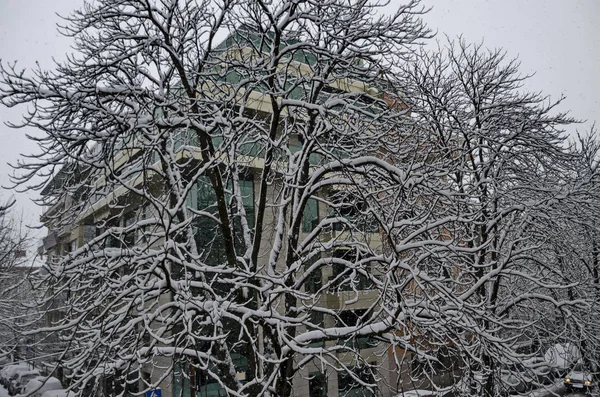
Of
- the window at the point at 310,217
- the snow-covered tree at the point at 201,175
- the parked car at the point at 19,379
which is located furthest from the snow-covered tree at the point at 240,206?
the parked car at the point at 19,379

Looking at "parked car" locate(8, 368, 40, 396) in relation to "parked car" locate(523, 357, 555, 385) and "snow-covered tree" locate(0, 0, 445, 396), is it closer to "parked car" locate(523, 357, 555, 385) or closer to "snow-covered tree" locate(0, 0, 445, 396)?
"snow-covered tree" locate(0, 0, 445, 396)

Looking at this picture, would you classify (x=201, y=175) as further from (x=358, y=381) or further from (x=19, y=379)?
(x=19, y=379)

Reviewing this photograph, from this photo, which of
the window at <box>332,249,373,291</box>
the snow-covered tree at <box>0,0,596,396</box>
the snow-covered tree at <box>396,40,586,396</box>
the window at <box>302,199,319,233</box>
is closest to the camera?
the snow-covered tree at <box>0,0,596,396</box>

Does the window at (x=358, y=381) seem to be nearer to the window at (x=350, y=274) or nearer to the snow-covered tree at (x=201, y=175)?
the snow-covered tree at (x=201, y=175)

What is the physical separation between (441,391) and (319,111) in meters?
3.98

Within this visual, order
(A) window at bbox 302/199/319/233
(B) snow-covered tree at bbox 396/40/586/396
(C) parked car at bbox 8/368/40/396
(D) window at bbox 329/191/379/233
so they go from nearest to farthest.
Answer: (D) window at bbox 329/191/379/233
(B) snow-covered tree at bbox 396/40/586/396
(A) window at bbox 302/199/319/233
(C) parked car at bbox 8/368/40/396

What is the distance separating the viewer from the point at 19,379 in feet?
67.6

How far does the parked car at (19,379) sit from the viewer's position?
20203mm

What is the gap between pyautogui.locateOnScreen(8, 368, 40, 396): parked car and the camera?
20203 mm

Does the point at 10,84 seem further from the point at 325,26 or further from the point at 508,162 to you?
the point at 508,162

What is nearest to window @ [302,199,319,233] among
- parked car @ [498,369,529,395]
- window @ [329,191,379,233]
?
window @ [329,191,379,233]

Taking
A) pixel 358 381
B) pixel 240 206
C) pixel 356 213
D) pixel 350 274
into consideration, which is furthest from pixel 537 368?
pixel 240 206

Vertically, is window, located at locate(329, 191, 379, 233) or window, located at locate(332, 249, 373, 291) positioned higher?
window, located at locate(329, 191, 379, 233)

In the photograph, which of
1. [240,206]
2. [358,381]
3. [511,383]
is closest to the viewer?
[358,381]
